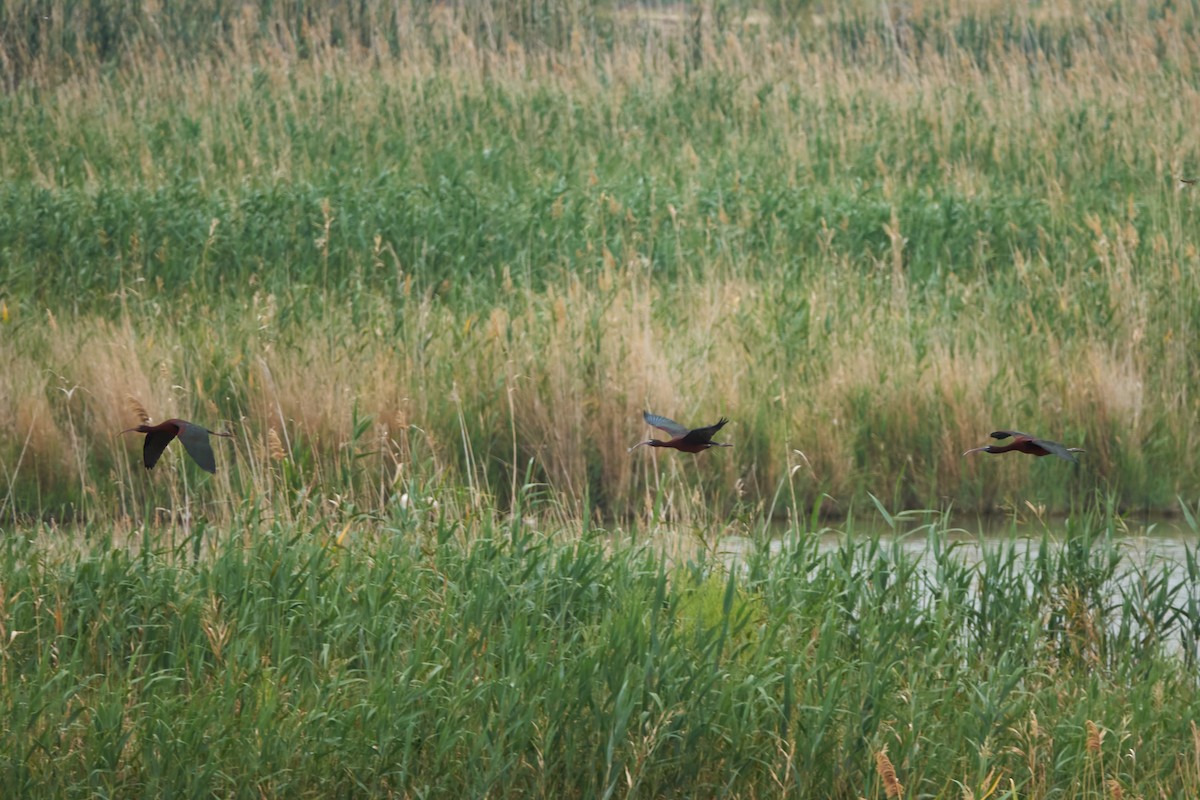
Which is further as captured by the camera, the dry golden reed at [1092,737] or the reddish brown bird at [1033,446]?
the dry golden reed at [1092,737]

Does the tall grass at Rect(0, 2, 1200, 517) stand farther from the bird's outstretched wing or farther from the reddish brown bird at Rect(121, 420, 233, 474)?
the bird's outstretched wing

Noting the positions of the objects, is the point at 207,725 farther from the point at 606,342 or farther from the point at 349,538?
the point at 606,342

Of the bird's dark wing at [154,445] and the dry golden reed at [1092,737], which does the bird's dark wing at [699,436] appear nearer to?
the bird's dark wing at [154,445]

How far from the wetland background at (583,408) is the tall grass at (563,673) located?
16mm

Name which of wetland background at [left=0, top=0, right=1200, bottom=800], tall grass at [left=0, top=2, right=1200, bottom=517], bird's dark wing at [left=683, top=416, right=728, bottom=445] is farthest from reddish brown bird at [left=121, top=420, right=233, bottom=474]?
tall grass at [left=0, top=2, right=1200, bottom=517]

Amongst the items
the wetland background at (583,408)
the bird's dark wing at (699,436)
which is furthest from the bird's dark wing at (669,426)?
the wetland background at (583,408)

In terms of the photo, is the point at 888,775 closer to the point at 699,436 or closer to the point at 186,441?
the point at 699,436

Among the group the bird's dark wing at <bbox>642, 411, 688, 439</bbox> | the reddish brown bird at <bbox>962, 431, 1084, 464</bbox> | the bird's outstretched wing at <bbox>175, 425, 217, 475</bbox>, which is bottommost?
the bird's dark wing at <bbox>642, 411, 688, 439</bbox>

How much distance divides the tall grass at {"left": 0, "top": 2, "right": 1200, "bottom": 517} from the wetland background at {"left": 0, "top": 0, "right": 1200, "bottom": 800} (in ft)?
0.12

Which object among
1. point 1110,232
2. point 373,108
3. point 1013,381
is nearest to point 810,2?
point 373,108

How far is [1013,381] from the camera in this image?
6.33 m

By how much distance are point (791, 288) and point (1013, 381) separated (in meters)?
1.50

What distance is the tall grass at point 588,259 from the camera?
5973 millimetres

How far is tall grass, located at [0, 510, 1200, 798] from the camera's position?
10.5 ft
